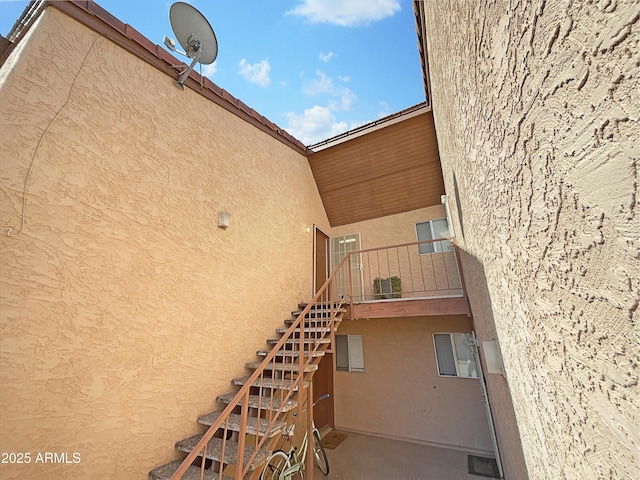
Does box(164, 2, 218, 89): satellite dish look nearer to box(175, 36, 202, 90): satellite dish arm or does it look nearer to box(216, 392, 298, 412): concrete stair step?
box(175, 36, 202, 90): satellite dish arm

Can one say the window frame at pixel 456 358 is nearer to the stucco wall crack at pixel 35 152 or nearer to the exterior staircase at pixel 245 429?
the exterior staircase at pixel 245 429

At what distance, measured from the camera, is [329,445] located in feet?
17.0

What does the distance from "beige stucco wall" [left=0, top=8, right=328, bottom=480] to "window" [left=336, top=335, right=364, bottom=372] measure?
3.17 metres

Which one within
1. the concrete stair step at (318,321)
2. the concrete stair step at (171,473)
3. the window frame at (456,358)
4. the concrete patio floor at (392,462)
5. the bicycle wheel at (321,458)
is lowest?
the concrete patio floor at (392,462)

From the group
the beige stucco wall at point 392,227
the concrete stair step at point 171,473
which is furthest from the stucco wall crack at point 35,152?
the beige stucco wall at point 392,227

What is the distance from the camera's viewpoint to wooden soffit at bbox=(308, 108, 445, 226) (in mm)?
5750

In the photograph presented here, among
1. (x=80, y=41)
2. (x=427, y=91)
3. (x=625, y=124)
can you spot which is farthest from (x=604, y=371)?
(x=427, y=91)

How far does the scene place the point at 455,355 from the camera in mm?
5457

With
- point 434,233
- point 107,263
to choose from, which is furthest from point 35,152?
point 434,233

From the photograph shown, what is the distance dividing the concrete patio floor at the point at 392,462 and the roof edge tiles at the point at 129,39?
20.9ft

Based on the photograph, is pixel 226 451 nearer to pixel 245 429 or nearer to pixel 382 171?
pixel 245 429

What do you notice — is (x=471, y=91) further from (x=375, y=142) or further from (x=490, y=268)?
(x=375, y=142)

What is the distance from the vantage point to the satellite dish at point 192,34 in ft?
10.5

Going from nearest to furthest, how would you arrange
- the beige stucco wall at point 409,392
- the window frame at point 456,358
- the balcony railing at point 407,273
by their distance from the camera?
the beige stucco wall at point 409,392 → the window frame at point 456,358 → the balcony railing at point 407,273
